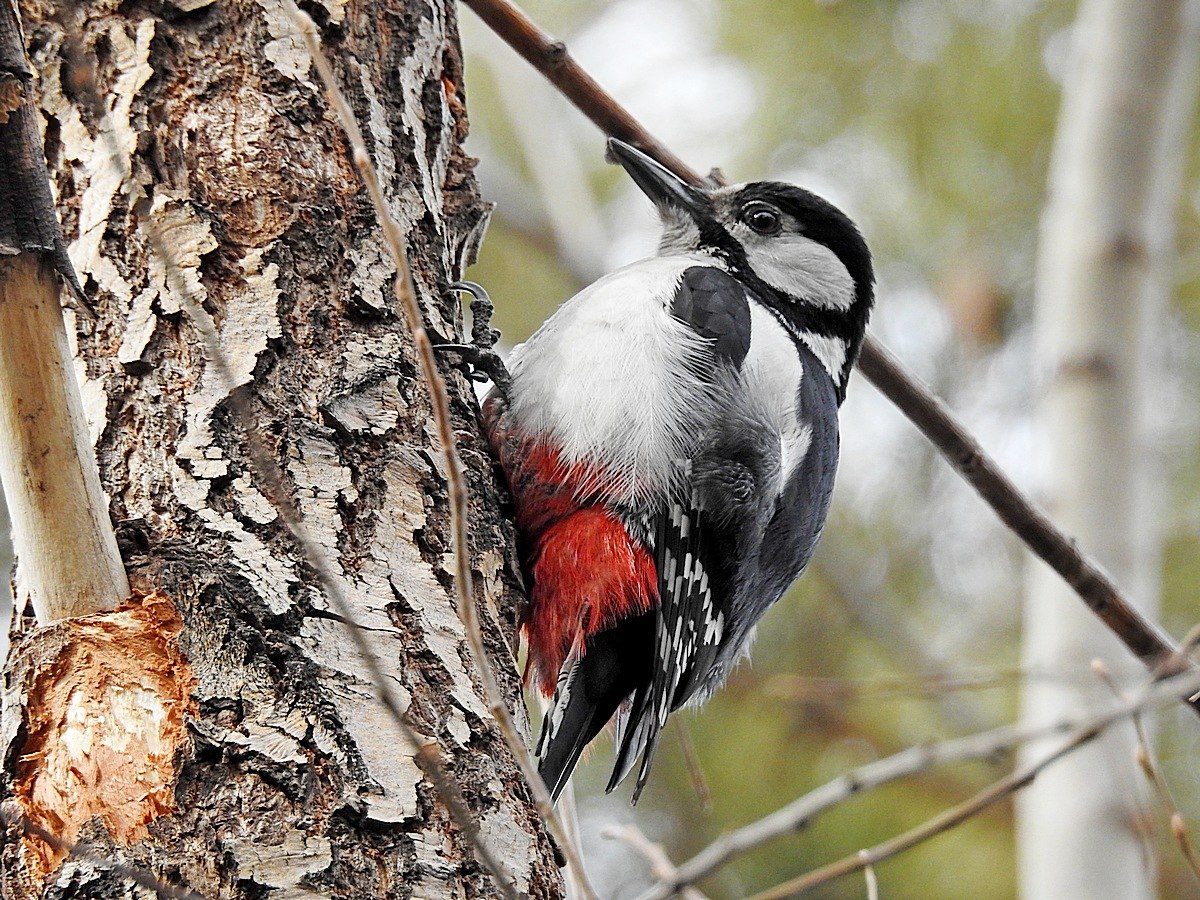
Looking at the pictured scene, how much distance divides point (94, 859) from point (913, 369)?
4377mm

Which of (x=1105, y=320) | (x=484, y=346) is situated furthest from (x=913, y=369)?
(x=484, y=346)

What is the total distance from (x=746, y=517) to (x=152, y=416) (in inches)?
47.7

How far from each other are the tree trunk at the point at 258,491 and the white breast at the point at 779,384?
0.75 metres

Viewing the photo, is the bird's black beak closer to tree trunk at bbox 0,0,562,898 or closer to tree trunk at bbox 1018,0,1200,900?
tree trunk at bbox 0,0,562,898

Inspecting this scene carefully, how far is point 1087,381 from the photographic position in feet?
10.9

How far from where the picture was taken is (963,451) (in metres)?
2.46

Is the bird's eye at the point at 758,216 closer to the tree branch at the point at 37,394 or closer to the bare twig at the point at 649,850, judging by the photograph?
the bare twig at the point at 649,850

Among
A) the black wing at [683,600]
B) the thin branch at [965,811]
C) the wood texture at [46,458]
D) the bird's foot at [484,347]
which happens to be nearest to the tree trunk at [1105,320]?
the black wing at [683,600]

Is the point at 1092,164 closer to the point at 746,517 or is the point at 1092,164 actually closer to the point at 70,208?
the point at 746,517

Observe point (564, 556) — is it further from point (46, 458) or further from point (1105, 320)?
point (1105, 320)

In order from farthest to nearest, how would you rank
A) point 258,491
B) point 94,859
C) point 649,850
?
point 649,850, point 258,491, point 94,859

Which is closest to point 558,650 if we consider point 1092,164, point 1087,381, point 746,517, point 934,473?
point 746,517

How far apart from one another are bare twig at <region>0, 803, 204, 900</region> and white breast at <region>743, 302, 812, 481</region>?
1.59 m

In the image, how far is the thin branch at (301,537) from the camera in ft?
4.24
